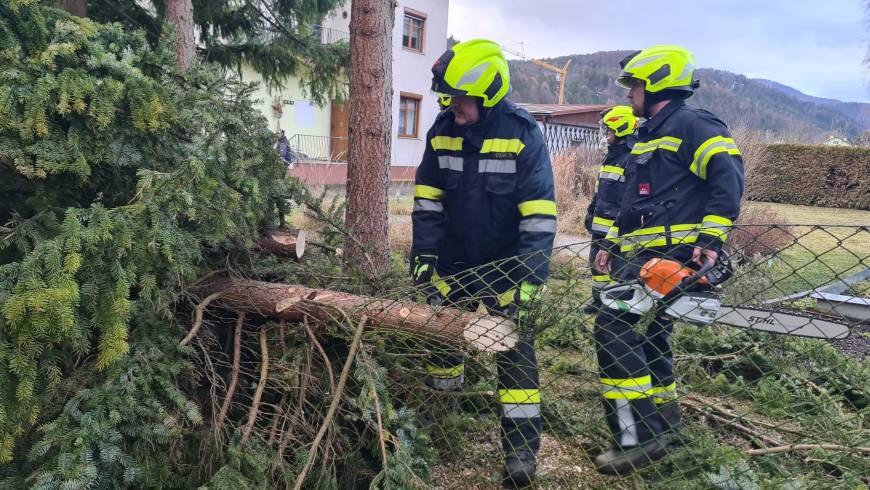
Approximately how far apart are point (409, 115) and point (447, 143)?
624 inches

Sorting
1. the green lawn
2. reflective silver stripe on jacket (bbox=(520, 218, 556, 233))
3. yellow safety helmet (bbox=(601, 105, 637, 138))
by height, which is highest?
yellow safety helmet (bbox=(601, 105, 637, 138))

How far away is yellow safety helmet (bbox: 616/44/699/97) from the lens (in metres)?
2.54

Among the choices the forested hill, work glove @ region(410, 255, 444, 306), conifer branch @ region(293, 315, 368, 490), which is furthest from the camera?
the forested hill

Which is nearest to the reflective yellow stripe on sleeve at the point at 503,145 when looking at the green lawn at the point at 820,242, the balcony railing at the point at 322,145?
the green lawn at the point at 820,242

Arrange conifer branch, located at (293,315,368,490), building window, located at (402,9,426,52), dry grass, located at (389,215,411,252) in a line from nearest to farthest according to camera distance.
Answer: conifer branch, located at (293,315,368,490) → dry grass, located at (389,215,411,252) → building window, located at (402,9,426,52)

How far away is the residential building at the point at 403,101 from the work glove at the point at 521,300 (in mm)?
14374

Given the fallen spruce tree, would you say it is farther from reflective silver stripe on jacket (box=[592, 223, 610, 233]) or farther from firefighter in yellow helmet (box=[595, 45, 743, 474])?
reflective silver stripe on jacket (box=[592, 223, 610, 233])

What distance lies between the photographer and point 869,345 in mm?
3938

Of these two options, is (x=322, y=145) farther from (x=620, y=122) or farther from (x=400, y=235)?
(x=620, y=122)

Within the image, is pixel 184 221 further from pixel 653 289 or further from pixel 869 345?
pixel 869 345

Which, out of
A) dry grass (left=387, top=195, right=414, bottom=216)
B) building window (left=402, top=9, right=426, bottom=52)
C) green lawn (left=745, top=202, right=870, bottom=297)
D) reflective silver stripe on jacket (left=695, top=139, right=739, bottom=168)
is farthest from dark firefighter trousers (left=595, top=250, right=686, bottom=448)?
building window (left=402, top=9, right=426, bottom=52)

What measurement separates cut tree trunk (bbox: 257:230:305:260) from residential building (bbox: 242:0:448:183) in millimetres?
13863

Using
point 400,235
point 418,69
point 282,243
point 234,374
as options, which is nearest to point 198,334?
point 234,374

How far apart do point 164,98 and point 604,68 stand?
5736cm
